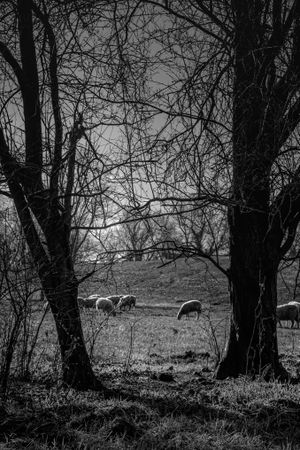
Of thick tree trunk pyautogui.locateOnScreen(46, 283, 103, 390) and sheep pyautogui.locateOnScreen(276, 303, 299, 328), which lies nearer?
thick tree trunk pyautogui.locateOnScreen(46, 283, 103, 390)

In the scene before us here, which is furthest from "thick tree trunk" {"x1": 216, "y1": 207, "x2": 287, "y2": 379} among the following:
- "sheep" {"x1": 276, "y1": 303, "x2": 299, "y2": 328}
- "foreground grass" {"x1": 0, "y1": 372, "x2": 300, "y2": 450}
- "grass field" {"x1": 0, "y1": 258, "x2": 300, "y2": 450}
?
"sheep" {"x1": 276, "y1": 303, "x2": 299, "y2": 328}

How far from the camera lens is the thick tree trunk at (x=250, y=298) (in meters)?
6.03

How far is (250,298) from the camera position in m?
6.15

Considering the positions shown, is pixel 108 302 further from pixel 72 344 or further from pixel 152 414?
pixel 152 414

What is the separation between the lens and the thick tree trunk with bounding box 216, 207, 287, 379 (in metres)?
6.03

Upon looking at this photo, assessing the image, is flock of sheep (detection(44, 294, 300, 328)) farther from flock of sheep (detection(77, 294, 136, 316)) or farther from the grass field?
the grass field

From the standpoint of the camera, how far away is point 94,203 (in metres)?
4.69

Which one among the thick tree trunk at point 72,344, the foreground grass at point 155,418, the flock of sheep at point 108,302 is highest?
the flock of sheep at point 108,302

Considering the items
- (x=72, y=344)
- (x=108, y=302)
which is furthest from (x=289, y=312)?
(x=72, y=344)

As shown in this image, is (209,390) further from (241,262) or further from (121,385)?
(241,262)

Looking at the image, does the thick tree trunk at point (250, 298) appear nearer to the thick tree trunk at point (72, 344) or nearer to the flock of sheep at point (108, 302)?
the thick tree trunk at point (72, 344)

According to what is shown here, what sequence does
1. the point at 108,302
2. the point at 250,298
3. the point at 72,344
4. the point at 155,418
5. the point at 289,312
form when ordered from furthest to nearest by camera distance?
the point at 108,302, the point at 289,312, the point at 250,298, the point at 72,344, the point at 155,418

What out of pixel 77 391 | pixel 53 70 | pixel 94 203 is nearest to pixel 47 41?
pixel 53 70

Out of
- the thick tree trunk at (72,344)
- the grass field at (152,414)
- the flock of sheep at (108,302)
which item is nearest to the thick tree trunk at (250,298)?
the grass field at (152,414)
